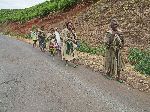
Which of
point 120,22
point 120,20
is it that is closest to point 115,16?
point 120,20

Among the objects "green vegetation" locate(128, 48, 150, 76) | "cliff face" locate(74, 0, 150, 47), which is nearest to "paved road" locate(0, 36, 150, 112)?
"green vegetation" locate(128, 48, 150, 76)

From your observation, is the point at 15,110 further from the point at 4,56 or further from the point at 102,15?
the point at 102,15

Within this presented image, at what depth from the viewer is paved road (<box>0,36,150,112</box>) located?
11.4 meters

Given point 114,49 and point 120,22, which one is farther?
point 120,22

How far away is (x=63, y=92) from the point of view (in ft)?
43.5

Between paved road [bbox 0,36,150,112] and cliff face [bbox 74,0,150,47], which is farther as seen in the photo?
cliff face [bbox 74,0,150,47]

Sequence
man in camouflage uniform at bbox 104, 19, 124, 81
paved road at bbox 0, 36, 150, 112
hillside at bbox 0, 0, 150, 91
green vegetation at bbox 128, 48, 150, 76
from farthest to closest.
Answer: hillside at bbox 0, 0, 150, 91 < green vegetation at bbox 128, 48, 150, 76 < man in camouflage uniform at bbox 104, 19, 124, 81 < paved road at bbox 0, 36, 150, 112

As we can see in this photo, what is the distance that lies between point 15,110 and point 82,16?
31556 millimetres

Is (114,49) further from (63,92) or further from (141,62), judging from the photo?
(63,92)

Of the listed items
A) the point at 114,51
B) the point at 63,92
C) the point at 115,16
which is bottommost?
the point at 63,92

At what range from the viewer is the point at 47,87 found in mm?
13992

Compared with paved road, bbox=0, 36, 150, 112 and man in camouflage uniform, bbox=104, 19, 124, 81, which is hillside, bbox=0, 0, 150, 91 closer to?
man in camouflage uniform, bbox=104, 19, 124, 81

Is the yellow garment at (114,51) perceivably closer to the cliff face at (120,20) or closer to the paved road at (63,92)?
the paved road at (63,92)

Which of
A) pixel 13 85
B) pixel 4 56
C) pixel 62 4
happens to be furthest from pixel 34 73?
pixel 62 4
